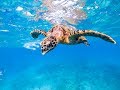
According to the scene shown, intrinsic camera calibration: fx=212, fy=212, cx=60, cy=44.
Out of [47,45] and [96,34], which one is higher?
[96,34]

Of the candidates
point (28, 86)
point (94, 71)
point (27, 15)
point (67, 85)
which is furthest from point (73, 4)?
point (28, 86)

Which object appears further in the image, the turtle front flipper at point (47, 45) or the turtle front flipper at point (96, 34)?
the turtle front flipper at point (96, 34)

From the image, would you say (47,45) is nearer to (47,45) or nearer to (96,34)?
(47,45)

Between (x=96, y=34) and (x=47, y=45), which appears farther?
(x=96, y=34)

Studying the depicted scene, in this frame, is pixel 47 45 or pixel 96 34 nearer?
pixel 47 45

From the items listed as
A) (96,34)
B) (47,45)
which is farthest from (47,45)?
(96,34)

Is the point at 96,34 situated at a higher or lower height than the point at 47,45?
higher

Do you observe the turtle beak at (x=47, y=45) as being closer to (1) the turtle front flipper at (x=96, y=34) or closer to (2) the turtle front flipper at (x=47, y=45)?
(2) the turtle front flipper at (x=47, y=45)

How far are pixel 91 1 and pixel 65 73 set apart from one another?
1609cm

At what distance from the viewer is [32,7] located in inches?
756

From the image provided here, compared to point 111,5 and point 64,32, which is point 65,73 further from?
point 64,32

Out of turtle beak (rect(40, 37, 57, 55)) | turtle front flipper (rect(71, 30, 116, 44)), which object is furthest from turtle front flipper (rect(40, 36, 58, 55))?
turtle front flipper (rect(71, 30, 116, 44))

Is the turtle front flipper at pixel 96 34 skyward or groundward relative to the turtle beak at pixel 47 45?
skyward

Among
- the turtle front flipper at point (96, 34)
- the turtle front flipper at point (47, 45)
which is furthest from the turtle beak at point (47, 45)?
the turtle front flipper at point (96, 34)
